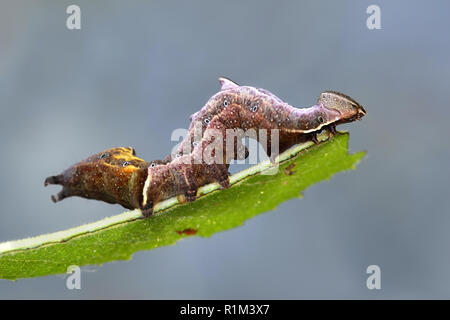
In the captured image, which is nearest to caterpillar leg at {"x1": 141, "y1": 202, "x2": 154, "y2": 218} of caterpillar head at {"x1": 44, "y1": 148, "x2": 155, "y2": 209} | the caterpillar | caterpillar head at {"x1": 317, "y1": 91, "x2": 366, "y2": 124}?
the caterpillar

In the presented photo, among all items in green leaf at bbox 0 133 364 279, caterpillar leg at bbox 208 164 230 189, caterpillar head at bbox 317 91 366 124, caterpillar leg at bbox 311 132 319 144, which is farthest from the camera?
caterpillar head at bbox 317 91 366 124

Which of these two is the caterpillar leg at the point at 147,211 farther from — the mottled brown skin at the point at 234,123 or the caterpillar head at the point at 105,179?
the caterpillar head at the point at 105,179

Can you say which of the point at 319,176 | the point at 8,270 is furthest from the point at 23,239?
the point at 319,176

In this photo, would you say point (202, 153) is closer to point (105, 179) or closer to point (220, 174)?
point (220, 174)

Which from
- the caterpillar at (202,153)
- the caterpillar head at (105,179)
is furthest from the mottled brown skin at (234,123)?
the caterpillar head at (105,179)

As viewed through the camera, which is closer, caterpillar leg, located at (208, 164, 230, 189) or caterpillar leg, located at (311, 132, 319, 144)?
caterpillar leg, located at (208, 164, 230, 189)

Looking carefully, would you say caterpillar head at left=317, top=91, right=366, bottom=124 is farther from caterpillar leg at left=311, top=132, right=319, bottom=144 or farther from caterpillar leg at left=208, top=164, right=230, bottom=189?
caterpillar leg at left=208, top=164, right=230, bottom=189

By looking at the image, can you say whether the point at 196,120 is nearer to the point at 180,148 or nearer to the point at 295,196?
the point at 180,148

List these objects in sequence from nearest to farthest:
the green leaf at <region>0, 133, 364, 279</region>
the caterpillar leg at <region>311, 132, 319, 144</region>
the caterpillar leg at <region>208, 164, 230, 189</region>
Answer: the green leaf at <region>0, 133, 364, 279</region>, the caterpillar leg at <region>208, 164, 230, 189</region>, the caterpillar leg at <region>311, 132, 319, 144</region>
